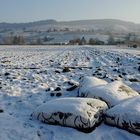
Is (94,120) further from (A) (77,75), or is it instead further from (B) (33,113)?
(A) (77,75)

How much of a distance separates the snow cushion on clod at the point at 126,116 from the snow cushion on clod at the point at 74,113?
0.26 metres

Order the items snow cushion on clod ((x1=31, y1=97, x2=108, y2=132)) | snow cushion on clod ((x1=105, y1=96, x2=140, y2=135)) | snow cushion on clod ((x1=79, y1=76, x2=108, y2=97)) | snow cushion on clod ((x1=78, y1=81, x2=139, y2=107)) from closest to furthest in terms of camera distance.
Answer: snow cushion on clod ((x1=105, y1=96, x2=140, y2=135)), snow cushion on clod ((x1=31, y1=97, x2=108, y2=132)), snow cushion on clod ((x1=78, y1=81, x2=139, y2=107)), snow cushion on clod ((x1=79, y1=76, x2=108, y2=97))

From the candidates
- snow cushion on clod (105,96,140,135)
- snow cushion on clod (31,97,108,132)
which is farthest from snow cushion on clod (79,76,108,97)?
snow cushion on clod (105,96,140,135)

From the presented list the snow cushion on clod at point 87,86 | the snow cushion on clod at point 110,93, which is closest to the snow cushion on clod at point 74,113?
the snow cushion on clod at point 110,93

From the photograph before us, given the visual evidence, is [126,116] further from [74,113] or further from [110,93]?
[110,93]

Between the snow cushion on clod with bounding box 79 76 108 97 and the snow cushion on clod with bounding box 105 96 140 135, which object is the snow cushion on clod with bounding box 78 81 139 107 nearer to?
the snow cushion on clod with bounding box 79 76 108 97

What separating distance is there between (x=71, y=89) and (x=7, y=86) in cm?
192

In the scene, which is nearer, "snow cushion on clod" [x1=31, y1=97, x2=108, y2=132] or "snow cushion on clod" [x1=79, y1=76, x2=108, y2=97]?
"snow cushion on clod" [x1=31, y1=97, x2=108, y2=132]

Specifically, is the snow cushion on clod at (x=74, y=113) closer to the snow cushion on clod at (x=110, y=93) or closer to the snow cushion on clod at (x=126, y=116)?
the snow cushion on clod at (x=126, y=116)

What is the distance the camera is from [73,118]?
6363 mm

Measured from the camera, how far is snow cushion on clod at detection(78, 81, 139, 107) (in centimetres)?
743

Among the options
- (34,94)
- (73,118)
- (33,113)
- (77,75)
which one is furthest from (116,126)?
(77,75)

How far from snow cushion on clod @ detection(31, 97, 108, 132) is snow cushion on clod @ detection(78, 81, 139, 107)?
A: 43 cm

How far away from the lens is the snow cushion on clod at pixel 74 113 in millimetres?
6302
